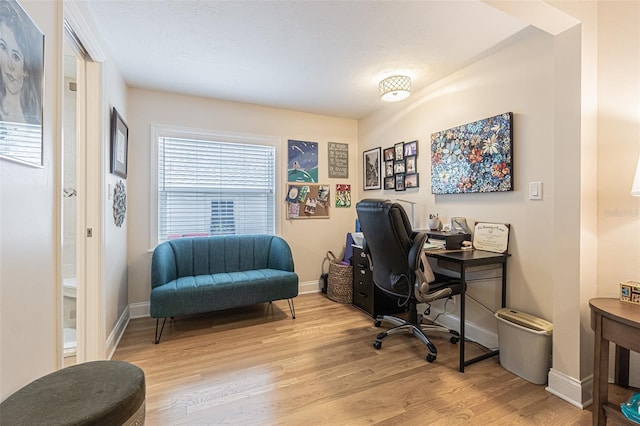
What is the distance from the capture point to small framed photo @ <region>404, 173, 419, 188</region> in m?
3.01

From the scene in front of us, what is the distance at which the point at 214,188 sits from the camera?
330 centimetres


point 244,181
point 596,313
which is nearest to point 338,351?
point 596,313

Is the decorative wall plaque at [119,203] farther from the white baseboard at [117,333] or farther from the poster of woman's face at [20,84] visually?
the poster of woman's face at [20,84]

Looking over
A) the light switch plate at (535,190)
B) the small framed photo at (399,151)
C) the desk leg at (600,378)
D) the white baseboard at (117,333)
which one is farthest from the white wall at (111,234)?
the light switch plate at (535,190)

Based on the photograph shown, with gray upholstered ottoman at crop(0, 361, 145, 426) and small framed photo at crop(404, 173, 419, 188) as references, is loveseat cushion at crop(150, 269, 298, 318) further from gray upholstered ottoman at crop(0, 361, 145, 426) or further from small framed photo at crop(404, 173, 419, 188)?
small framed photo at crop(404, 173, 419, 188)

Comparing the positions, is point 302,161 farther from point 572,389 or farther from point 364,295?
point 572,389

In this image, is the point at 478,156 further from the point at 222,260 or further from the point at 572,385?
the point at 222,260

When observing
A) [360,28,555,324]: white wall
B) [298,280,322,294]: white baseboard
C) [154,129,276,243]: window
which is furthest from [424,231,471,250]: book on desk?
[154,129,276,243]: window

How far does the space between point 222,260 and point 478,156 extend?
269cm

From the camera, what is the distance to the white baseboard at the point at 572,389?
1596 mm

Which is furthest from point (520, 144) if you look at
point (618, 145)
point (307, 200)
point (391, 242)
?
point (307, 200)

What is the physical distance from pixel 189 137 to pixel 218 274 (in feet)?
5.13

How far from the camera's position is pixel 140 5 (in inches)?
67.9

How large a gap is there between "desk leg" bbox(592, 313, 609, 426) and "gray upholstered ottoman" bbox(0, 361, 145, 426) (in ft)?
6.60
